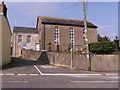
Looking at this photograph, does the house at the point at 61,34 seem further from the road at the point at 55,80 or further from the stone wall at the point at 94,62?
the road at the point at 55,80

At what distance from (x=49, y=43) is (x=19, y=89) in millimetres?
28988

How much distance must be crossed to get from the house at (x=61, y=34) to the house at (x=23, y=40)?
288cm

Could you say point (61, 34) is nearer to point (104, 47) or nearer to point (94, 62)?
point (104, 47)

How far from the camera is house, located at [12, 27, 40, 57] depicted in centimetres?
3934

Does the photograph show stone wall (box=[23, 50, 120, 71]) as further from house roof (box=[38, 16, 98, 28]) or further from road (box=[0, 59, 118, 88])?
house roof (box=[38, 16, 98, 28])

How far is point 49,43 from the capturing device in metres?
36.0

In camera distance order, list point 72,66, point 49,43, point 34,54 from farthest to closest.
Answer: point 49,43 → point 34,54 → point 72,66

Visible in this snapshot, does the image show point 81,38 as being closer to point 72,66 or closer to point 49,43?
point 49,43

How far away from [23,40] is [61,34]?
9.60m

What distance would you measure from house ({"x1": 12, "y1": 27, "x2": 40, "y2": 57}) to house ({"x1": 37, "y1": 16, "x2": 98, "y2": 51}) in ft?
9.45

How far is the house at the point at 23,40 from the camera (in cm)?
3934

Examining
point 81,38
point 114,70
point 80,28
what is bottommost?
point 114,70

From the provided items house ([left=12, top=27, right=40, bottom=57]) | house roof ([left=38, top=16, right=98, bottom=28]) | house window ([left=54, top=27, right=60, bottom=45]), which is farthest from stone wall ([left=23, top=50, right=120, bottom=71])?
house ([left=12, top=27, right=40, bottom=57])

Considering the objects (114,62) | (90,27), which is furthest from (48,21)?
(114,62)
